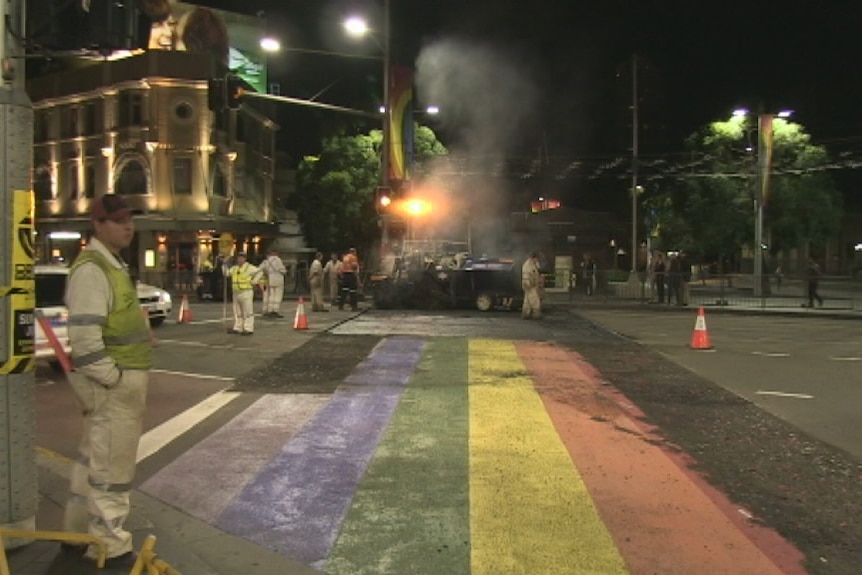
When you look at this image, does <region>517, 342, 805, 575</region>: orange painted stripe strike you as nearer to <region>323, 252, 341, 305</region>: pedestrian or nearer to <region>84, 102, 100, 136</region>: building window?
<region>323, 252, 341, 305</region>: pedestrian

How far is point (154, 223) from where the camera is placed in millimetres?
34031

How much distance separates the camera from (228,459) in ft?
20.5

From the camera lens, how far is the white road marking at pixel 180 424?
6.67m

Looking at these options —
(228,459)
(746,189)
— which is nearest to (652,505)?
(228,459)

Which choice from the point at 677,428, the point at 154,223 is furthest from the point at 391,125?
the point at 677,428

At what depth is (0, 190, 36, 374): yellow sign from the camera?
4.03 metres

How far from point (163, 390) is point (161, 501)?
4.15m

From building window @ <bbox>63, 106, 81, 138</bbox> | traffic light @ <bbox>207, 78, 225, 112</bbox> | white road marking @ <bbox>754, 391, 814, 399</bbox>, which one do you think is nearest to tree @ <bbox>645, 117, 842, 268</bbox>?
traffic light @ <bbox>207, 78, 225, 112</bbox>

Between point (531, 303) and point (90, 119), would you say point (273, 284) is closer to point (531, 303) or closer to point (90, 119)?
point (531, 303)

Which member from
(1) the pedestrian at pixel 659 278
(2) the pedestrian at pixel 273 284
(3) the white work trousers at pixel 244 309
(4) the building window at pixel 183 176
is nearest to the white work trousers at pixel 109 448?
(3) the white work trousers at pixel 244 309

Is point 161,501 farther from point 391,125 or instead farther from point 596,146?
point 596,146

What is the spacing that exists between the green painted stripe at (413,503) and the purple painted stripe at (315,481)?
110 mm

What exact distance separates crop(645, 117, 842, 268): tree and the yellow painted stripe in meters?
26.4

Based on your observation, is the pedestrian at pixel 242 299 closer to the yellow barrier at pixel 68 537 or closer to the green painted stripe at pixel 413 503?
the green painted stripe at pixel 413 503
